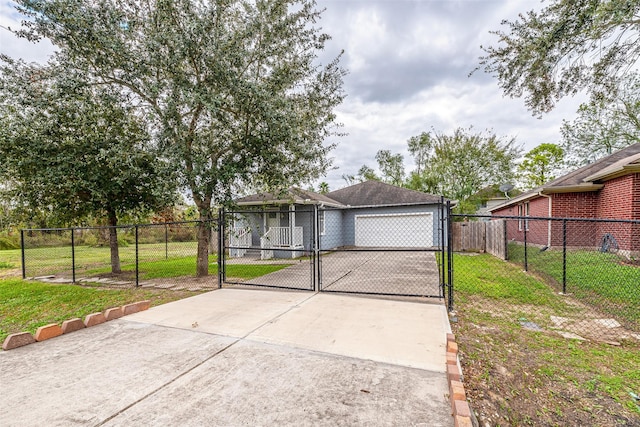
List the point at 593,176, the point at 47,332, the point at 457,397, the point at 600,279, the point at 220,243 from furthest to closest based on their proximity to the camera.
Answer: the point at 593,176
the point at 220,243
the point at 600,279
the point at 47,332
the point at 457,397

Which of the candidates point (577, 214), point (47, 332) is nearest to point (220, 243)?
point (47, 332)

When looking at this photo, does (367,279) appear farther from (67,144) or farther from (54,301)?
(67,144)

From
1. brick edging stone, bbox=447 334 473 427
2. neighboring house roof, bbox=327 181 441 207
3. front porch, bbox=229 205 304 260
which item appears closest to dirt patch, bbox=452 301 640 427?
brick edging stone, bbox=447 334 473 427

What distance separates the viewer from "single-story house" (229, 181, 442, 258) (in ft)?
39.5

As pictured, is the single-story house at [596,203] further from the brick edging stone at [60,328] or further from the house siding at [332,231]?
the brick edging stone at [60,328]

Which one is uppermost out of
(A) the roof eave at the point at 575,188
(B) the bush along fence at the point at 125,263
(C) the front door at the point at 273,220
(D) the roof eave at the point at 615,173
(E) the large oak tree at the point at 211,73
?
(E) the large oak tree at the point at 211,73

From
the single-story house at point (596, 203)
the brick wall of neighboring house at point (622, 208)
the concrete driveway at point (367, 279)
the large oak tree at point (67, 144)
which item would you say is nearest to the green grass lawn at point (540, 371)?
the concrete driveway at point (367, 279)

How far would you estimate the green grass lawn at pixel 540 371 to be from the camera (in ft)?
6.98

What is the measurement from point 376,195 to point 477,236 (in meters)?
6.01

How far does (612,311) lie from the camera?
444 centimetres

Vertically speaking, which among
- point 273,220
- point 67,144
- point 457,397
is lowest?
point 457,397

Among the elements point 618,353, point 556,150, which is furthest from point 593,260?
point 556,150

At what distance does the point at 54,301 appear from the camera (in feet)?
18.5

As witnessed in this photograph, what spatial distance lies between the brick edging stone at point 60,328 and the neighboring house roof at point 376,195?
1278cm
